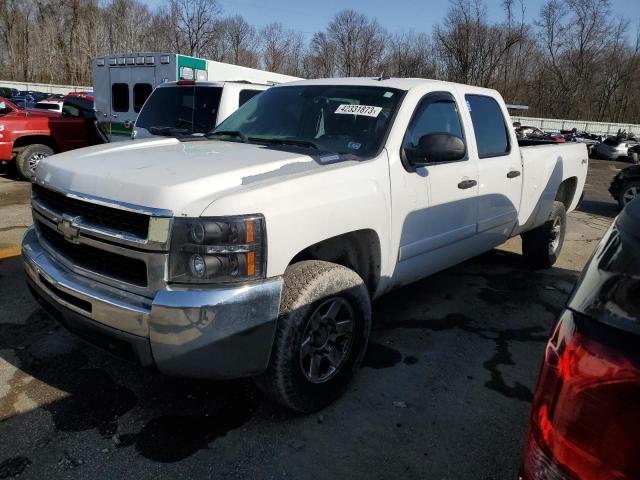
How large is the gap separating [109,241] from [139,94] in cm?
894

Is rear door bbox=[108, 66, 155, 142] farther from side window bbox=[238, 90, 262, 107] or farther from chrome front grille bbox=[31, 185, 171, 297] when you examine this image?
chrome front grille bbox=[31, 185, 171, 297]

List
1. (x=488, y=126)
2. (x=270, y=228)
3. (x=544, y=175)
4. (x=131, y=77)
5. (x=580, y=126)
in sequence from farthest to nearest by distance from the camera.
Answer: (x=580, y=126), (x=131, y=77), (x=544, y=175), (x=488, y=126), (x=270, y=228)

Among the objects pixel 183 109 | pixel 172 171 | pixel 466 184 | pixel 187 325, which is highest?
pixel 183 109

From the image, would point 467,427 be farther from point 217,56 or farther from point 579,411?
point 217,56

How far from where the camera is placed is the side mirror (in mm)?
3209

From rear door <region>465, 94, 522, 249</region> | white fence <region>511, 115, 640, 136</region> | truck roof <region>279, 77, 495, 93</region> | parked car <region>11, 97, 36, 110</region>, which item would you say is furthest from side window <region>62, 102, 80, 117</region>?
white fence <region>511, 115, 640, 136</region>

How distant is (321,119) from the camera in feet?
11.9

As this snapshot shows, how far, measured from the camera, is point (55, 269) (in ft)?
9.03

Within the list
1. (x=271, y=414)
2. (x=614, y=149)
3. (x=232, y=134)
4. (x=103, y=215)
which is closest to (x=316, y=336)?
(x=271, y=414)

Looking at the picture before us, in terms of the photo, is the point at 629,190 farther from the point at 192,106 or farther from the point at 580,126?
the point at 580,126

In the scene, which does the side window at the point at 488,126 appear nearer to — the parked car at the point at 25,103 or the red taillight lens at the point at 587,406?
the red taillight lens at the point at 587,406

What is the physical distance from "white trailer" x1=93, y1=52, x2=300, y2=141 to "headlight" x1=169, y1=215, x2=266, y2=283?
833cm

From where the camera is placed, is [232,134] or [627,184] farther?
[627,184]

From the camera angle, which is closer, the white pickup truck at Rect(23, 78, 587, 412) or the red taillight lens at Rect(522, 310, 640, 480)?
the red taillight lens at Rect(522, 310, 640, 480)
